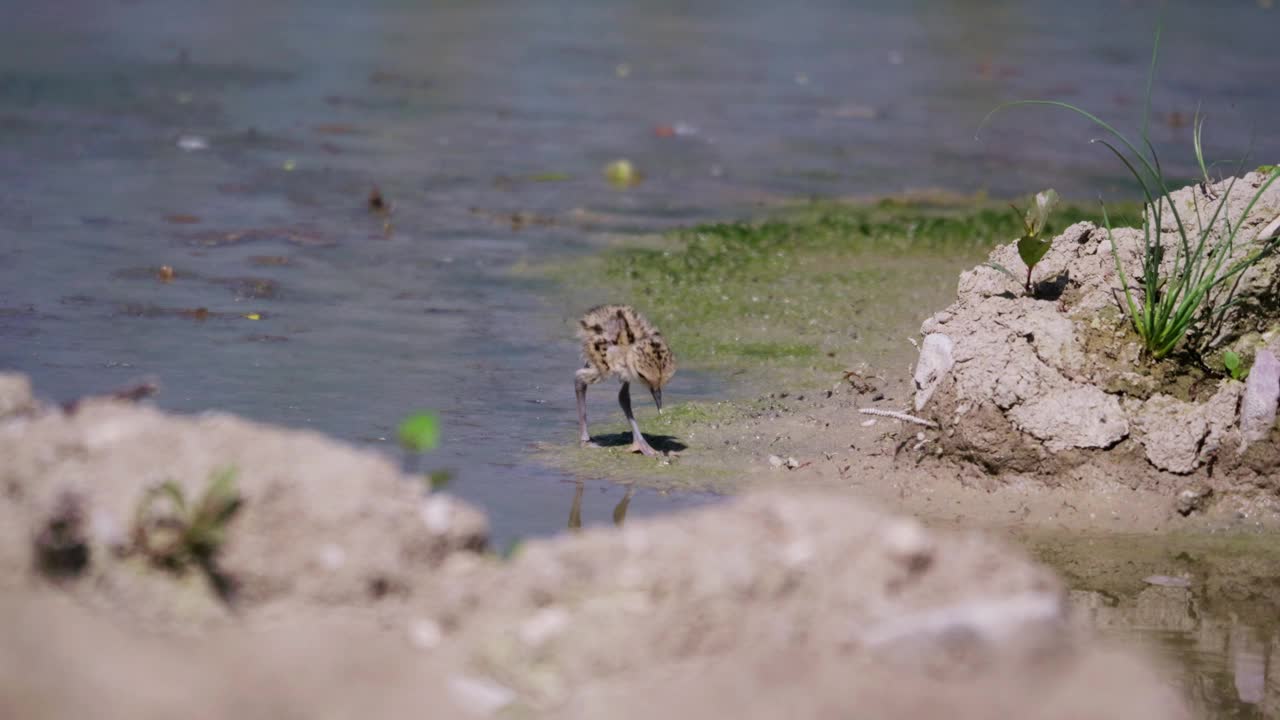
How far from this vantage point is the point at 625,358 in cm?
867

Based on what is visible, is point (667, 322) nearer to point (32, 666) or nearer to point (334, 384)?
point (334, 384)

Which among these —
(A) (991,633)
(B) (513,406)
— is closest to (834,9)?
(B) (513,406)

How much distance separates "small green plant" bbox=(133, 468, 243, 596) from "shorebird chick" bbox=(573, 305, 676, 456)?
3779 millimetres

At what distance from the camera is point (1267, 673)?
6.34 metres

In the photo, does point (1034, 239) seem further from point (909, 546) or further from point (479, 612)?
point (479, 612)

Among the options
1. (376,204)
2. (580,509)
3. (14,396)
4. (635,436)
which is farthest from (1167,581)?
(376,204)

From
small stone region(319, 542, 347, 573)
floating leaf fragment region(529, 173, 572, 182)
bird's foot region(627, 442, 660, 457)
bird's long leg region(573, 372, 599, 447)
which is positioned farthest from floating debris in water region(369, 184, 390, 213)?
small stone region(319, 542, 347, 573)

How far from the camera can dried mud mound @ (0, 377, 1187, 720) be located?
459cm

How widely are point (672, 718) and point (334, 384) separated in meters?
5.28

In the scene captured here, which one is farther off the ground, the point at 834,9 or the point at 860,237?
the point at 834,9

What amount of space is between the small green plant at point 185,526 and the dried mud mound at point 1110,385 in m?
4.15

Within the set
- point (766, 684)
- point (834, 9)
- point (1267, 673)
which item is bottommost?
point (1267, 673)

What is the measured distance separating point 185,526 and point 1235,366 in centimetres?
532

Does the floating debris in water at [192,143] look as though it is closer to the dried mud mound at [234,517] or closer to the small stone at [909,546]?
the dried mud mound at [234,517]
